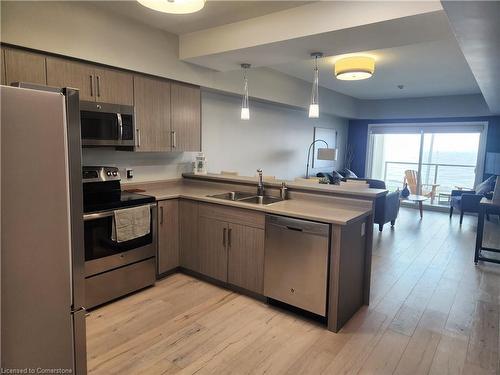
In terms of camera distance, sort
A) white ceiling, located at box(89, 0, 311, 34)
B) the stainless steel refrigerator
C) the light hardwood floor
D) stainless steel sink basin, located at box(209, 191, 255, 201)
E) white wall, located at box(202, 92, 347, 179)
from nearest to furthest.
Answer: the stainless steel refrigerator, the light hardwood floor, white ceiling, located at box(89, 0, 311, 34), stainless steel sink basin, located at box(209, 191, 255, 201), white wall, located at box(202, 92, 347, 179)

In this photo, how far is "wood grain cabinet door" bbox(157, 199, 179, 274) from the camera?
3275 millimetres

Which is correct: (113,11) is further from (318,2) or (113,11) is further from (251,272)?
(251,272)

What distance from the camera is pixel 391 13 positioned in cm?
230

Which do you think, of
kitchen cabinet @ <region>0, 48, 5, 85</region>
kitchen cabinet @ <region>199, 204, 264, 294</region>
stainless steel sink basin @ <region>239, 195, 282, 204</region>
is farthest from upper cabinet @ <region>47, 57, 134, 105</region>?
stainless steel sink basin @ <region>239, 195, 282, 204</region>

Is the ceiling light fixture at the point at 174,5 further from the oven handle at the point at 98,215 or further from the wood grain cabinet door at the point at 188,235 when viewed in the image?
the wood grain cabinet door at the point at 188,235

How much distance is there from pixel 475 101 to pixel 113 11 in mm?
7186

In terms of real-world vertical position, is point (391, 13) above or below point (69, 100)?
above

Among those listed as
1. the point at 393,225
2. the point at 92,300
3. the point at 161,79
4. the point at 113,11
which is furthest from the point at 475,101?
the point at 92,300

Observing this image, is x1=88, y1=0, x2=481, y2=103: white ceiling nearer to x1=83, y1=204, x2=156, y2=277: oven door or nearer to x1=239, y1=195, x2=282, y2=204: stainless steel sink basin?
x1=239, y1=195, x2=282, y2=204: stainless steel sink basin

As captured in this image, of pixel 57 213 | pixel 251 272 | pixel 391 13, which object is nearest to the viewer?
pixel 57 213

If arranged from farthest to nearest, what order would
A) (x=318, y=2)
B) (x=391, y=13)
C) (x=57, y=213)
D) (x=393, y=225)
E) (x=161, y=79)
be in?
(x=393, y=225) < (x=161, y=79) < (x=318, y=2) < (x=391, y=13) < (x=57, y=213)

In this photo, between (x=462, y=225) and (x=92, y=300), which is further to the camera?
(x=462, y=225)

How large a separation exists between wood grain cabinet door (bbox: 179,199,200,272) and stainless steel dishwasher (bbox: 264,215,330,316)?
0.88m

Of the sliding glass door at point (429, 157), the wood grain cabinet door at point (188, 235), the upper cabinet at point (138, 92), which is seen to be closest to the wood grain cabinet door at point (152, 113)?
the upper cabinet at point (138, 92)
